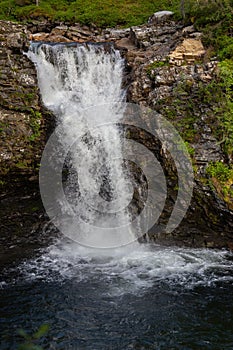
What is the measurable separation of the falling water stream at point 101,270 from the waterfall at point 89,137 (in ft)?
0.12

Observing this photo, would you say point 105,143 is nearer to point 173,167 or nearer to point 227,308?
Answer: point 173,167

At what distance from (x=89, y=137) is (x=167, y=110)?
302 centimetres

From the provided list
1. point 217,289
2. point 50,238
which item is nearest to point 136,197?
point 50,238

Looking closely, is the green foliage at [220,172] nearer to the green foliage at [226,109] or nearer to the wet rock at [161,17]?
the green foliage at [226,109]

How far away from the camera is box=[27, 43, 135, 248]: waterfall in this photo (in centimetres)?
1249

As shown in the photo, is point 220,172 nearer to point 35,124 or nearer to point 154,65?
point 154,65

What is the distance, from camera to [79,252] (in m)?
11.3

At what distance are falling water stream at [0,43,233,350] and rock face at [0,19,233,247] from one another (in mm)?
644

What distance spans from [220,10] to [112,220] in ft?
30.6

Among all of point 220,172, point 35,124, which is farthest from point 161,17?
point 220,172

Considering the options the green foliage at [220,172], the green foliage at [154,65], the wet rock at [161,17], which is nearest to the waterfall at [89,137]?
the green foliage at [154,65]

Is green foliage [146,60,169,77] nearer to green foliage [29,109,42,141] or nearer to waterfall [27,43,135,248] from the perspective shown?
waterfall [27,43,135,248]

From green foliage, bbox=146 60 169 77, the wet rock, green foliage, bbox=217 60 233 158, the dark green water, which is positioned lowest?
the dark green water

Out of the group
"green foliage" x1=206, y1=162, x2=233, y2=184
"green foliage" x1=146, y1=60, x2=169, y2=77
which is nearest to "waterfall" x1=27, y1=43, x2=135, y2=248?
"green foliage" x1=146, y1=60, x2=169, y2=77
